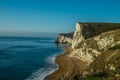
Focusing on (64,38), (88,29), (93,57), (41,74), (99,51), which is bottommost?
(41,74)

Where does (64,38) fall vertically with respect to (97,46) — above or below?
above

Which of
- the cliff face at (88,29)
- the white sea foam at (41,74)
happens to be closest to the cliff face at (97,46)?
the white sea foam at (41,74)

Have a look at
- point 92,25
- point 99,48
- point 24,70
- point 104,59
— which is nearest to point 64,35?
point 92,25

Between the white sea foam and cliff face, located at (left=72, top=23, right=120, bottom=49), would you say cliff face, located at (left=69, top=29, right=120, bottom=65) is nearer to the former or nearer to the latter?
the white sea foam

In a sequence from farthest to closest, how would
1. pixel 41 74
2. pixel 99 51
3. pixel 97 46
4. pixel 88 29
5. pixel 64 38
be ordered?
pixel 64 38 < pixel 88 29 < pixel 97 46 < pixel 99 51 < pixel 41 74

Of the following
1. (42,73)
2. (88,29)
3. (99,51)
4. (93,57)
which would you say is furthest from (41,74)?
(88,29)

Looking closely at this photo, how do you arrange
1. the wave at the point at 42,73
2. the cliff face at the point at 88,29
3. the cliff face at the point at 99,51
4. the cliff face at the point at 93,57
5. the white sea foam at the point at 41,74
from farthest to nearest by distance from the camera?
the cliff face at the point at 88,29, the wave at the point at 42,73, the white sea foam at the point at 41,74, the cliff face at the point at 93,57, the cliff face at the point at 99,51

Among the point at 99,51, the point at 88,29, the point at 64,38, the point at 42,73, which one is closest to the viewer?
the point at 42,73

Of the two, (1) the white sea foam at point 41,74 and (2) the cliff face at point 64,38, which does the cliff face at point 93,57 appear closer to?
(1) the white sea foam at point 41,74

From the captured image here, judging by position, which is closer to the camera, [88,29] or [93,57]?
[93,57]

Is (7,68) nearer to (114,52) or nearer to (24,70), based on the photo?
(24,70)

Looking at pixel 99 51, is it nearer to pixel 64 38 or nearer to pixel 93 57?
pixel 93 57

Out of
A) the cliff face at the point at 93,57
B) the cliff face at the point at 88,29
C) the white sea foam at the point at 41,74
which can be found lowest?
the white sea foam at the point at 41,74
